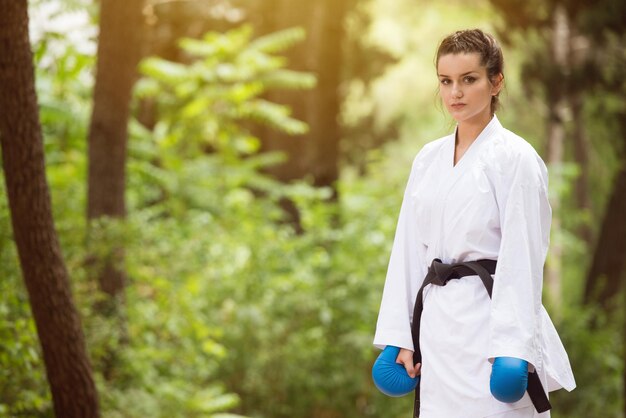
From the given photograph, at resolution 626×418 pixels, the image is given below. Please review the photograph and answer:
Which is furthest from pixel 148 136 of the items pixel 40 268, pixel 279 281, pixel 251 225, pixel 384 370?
pixel 384 370

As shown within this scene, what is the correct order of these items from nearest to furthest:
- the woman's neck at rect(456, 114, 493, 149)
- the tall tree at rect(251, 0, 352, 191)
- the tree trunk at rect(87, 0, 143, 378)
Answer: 1. the woman's neck at rect(456, 114, 493, 149)
2. the tree trunk at rect(87, 0, 143, 378)
3. the tall tree at rect(251, 0, 352, 191)

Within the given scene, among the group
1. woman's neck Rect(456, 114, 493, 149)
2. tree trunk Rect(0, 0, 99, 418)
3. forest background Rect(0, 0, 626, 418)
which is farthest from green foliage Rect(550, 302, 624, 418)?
woman's neck Rect(456, 114, 493, 149)

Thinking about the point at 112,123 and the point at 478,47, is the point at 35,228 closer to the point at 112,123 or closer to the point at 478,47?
the point at 478,47

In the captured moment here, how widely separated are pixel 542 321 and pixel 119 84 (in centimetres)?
464

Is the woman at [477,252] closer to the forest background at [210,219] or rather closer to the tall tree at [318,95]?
the forest background at [210,219]

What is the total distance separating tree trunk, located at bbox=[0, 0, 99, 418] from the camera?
4199 mm

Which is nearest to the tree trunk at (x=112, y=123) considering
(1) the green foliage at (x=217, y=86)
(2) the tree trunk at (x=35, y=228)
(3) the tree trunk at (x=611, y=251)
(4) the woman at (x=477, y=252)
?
(2) the tree trunk at (x=35, y=228)

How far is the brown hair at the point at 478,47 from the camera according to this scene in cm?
309

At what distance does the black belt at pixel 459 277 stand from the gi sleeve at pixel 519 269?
84 mm

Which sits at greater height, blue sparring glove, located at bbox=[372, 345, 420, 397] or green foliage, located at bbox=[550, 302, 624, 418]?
blue sparring glove, located at bbox=[372, 345, 420, 397]

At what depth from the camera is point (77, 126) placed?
844cm

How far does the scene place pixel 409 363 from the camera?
3246 mm

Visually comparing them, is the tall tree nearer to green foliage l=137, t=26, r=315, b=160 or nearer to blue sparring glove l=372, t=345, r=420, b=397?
green foliage l=137, t=26, r=315, b=160

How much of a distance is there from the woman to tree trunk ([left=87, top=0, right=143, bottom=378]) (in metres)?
3.87
